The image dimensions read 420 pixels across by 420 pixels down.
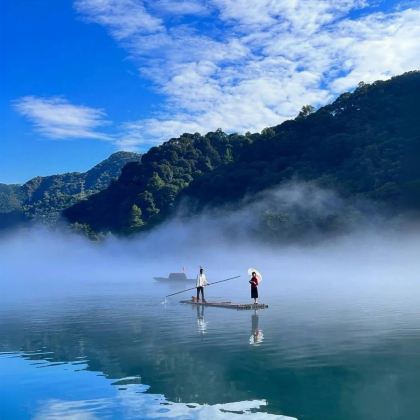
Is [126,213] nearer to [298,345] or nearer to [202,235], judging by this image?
[202,235]

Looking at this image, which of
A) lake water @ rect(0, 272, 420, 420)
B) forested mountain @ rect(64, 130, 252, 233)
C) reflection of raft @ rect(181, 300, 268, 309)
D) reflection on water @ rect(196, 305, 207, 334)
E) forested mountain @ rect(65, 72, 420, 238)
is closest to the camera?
lake water @ rect(0, 272, 420, 420)

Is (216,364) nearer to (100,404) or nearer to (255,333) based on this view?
(100,404)

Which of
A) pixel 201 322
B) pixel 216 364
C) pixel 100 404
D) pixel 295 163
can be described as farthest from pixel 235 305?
pixel 295 163

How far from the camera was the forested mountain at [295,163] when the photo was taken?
91375mm

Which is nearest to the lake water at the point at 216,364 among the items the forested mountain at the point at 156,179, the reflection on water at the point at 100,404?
the reflection on water at the point at 100,404

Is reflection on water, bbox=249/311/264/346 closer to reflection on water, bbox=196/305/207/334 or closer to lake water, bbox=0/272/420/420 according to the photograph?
lake water, bbox=0/272/420/420

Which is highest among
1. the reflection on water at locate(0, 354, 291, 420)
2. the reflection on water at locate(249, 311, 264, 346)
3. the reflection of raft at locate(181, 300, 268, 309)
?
the reflection of raft at locate(181, 300, 268, 309)

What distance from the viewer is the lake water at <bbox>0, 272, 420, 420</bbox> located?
13234 millimetres

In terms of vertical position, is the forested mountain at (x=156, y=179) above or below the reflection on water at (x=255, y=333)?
above

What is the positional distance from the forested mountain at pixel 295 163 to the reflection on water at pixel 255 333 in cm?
5599

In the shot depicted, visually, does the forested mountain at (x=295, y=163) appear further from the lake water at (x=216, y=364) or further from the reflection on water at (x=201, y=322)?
the lake water at (x=216, y=364)

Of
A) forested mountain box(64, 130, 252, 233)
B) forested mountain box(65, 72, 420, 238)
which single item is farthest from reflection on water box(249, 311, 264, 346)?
forested mountain box(64, 130, 252, 233)

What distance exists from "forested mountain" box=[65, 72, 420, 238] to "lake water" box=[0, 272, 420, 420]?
57.7m

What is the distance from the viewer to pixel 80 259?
141m
